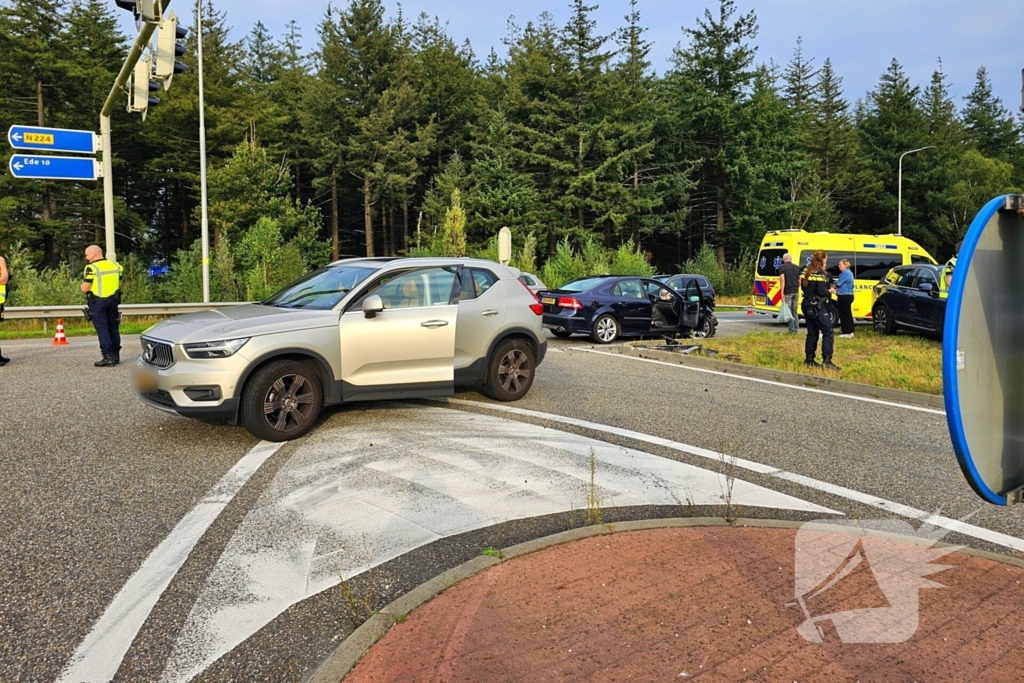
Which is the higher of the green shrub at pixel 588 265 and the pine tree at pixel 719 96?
the pine tree at pixel 719 96

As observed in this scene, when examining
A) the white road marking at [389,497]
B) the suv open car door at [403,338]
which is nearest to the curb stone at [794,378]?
the white road marking at [389,497]

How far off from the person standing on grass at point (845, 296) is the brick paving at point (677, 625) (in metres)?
13.6

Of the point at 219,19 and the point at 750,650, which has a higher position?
the point at 219,19

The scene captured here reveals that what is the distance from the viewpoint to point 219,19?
5291cm

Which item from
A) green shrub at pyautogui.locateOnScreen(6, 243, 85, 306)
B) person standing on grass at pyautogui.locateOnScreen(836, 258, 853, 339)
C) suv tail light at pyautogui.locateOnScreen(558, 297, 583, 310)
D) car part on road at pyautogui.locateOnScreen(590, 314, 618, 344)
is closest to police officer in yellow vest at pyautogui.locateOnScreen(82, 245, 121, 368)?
suv tail light at pyautogui.locateOnScreen(558, 297, 583, 310)

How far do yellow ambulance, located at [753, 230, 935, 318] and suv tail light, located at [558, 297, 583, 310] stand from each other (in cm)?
759

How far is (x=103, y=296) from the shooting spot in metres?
11.3

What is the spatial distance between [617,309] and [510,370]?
787 cm

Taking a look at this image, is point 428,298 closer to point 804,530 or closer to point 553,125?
point 804,530

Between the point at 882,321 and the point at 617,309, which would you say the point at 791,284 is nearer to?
the point at 882,321

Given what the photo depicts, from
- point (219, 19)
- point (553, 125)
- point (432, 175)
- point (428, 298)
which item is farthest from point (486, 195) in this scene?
point (428, 298)

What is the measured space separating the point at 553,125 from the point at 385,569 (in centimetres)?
4543

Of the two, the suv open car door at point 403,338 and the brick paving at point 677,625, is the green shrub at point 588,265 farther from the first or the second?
the brick paving at point 677,625

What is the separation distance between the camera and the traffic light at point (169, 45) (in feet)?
38.3
